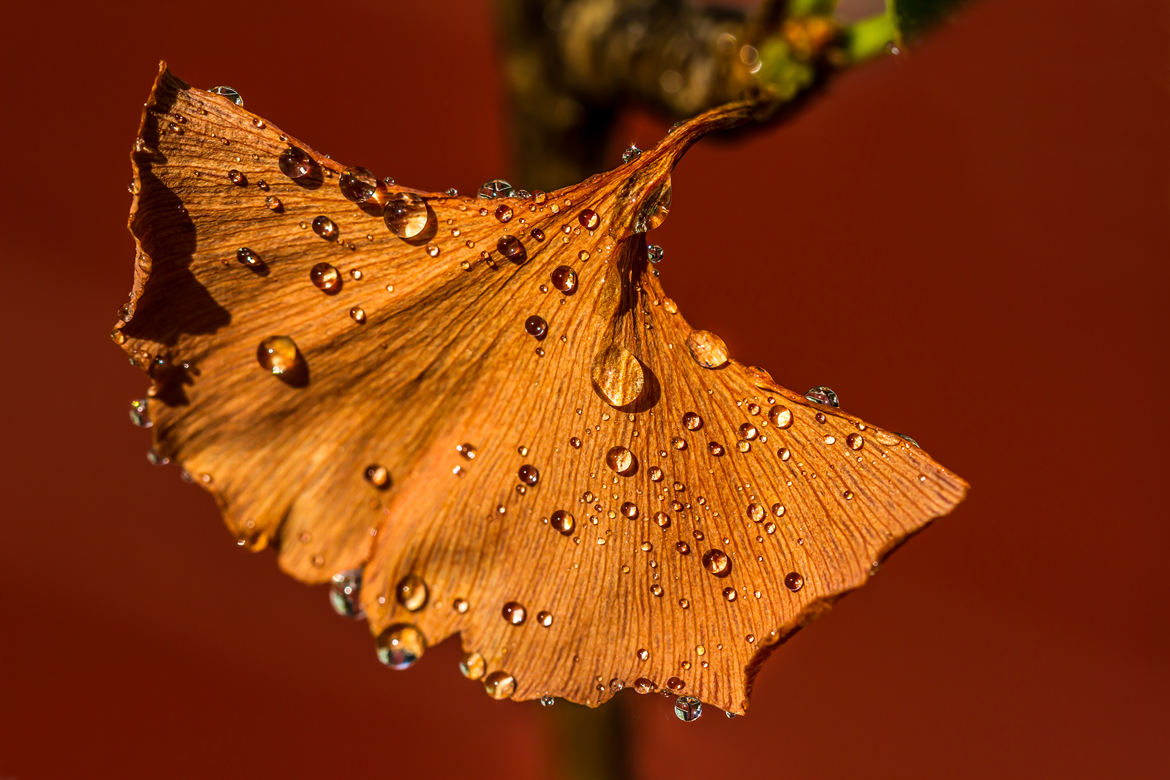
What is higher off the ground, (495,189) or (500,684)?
(495,189)

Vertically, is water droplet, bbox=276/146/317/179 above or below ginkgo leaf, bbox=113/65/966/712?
above

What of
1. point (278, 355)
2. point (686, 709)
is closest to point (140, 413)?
point (278, 355)

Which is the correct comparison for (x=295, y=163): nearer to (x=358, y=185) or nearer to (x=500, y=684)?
(x=358, y=185)

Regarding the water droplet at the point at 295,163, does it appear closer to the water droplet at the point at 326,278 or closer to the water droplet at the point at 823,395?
the water droplet at the point at 326,278

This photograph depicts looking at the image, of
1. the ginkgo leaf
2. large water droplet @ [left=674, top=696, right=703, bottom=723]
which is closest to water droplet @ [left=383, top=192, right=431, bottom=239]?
the ginkgo leaf

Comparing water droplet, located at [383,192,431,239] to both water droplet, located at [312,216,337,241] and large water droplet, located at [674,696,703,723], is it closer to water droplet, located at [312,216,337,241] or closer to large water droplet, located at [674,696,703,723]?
water droplet, located at [312,216,337,241]

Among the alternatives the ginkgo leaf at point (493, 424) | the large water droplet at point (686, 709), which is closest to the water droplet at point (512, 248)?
the ginkgo leaf at point (493, 424)

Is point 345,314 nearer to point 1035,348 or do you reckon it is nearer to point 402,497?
point 402,497
